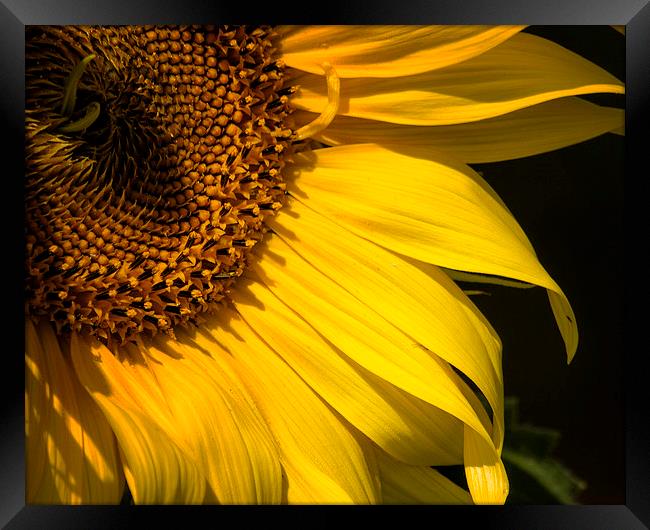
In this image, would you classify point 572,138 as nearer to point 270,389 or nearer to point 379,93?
point 379,93

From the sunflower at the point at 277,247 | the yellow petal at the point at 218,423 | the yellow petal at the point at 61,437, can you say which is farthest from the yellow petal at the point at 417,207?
the yellow petal at the point at 61,437

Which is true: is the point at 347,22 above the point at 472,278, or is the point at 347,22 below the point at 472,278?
above

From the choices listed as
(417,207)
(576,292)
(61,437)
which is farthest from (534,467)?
(61,437)

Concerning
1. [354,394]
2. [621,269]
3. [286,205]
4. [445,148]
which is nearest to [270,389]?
[354,394]

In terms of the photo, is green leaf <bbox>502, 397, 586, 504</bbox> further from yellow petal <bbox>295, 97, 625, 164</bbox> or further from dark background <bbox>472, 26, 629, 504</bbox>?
yellow petal <bbox>295, 97, 625, 164</bbox>

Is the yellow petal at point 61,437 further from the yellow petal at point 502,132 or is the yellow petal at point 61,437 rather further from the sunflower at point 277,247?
the yellow petal at point 502,132

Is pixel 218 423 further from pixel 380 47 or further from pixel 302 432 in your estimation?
pixel 380 47

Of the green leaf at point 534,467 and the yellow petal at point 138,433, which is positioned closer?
the yellow petal at point 138,433
